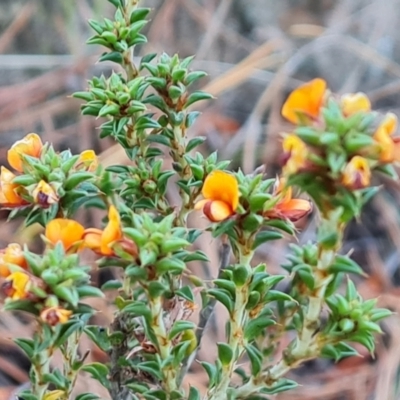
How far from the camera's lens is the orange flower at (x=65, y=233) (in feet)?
2.01

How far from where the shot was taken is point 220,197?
631mm

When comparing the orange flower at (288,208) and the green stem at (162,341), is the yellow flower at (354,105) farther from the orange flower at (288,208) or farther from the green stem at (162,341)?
the green stem at (162,341)

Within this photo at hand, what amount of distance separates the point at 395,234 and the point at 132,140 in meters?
1.51

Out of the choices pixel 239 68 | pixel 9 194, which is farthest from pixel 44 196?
pixel 239 68

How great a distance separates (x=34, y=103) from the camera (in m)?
2.48

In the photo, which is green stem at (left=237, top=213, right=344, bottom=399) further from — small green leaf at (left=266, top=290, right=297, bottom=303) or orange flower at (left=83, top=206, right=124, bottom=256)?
orange flower at (left=83, top=206, right=124, bottom=256)

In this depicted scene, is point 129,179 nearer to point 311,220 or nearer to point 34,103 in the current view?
point 311,220

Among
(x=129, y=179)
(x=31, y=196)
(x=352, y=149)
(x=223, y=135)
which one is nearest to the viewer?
(x=352, y=149)

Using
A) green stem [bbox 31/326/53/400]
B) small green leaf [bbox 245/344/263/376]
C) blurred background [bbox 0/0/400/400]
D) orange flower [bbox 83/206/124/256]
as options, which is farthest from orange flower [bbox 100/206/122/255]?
blurred background [bbox 0/0/400/400]

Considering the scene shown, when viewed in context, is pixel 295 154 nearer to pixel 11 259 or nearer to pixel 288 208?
pixel 288 208

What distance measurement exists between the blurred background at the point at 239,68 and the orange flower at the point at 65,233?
1.35 meters

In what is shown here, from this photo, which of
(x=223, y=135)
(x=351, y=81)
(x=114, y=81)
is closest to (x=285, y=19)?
(x=351, y=81)

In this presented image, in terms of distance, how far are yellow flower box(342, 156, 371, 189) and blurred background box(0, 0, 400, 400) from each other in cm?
144

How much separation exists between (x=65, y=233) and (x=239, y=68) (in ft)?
6.68
